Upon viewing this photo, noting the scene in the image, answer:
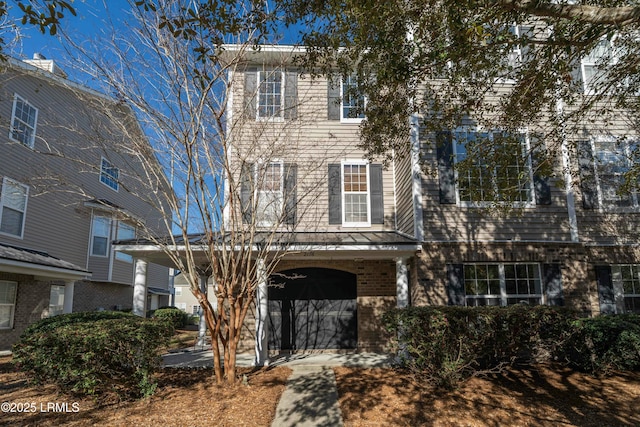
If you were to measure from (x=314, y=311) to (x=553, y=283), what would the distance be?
19.3 feet

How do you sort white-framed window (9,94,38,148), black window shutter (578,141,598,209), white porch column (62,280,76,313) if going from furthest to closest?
white porch column (62,280,76,313) → white-framed window (9,94,38,148) → black window shutter (578,141,598,209)

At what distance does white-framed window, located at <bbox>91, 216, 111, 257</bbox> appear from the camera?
1673cm

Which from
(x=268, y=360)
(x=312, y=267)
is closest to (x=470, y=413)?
(x=268, y=360)

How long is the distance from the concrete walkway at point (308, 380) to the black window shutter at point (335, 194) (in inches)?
139

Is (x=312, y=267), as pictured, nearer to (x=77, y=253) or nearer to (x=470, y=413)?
(x=470, y=413)

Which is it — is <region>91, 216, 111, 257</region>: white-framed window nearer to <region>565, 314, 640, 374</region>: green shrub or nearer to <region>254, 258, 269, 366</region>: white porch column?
<region>254, 258, 269, 366</region>: white porch column

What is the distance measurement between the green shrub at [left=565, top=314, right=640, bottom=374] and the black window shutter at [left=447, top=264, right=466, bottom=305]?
2.23 metres

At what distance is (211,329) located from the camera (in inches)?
253

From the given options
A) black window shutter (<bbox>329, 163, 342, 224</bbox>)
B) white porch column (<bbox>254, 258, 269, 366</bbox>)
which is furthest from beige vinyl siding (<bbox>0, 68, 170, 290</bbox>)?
black window shutter (<bbox>329, 163, 342, 224</bbox>)

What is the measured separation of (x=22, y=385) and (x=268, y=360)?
14.9 ft

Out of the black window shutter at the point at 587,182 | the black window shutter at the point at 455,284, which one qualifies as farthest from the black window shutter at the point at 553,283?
the black window shutter at the point at 455,284

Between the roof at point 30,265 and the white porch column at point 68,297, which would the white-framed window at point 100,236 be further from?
the white porch column at point 68,297

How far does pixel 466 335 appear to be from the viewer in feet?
21.1

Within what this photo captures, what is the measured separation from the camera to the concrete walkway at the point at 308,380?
527 cm
